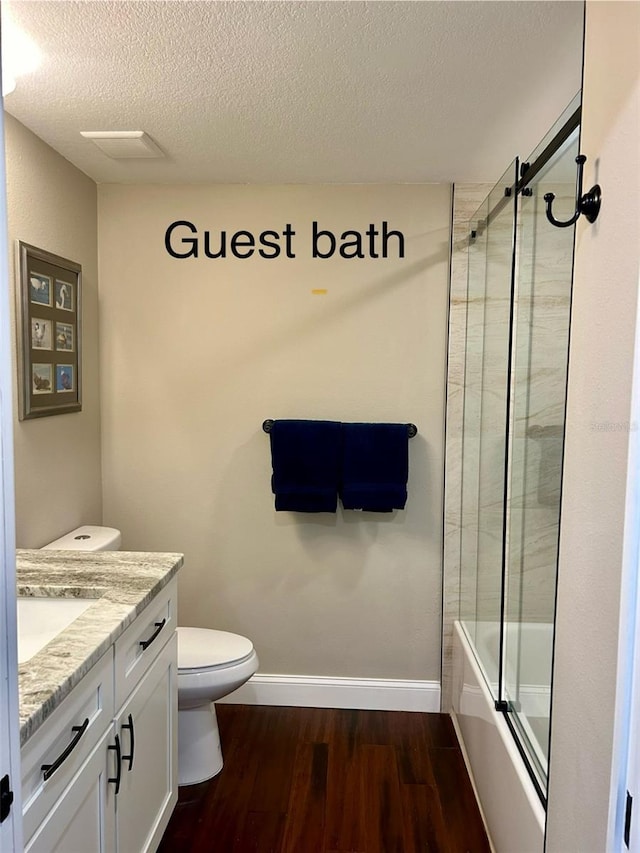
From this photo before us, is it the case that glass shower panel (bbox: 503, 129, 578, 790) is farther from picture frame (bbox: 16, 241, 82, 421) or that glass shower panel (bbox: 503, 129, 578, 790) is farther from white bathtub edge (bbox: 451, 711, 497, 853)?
picture frame (bbox: 16, 241, 82, 421)


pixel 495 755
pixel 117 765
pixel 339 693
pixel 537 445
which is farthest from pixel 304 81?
pixel 339 693

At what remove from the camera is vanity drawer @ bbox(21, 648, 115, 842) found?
1170 mm

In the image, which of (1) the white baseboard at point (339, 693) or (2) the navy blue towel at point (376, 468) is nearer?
(2) the navy blue towel at point (376, 468)

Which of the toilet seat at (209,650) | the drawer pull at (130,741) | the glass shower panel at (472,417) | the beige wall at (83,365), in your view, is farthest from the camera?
the glass shower panel at (472,417)

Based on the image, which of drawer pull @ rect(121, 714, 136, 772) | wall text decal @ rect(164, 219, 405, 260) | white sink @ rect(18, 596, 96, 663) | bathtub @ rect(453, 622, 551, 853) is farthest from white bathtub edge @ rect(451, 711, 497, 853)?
wall text decal @ rect(164, 219, 405, 260)

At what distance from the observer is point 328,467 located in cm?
279

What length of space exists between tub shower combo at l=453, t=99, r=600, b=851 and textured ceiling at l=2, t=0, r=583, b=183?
0.19m

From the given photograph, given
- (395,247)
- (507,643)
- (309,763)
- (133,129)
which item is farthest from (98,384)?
(507,643)

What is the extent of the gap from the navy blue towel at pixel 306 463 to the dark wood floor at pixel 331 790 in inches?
37.2

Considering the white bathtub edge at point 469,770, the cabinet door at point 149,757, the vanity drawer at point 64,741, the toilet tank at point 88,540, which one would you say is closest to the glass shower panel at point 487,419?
the white bathtub edge at point 469,770

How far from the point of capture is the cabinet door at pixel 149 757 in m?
1.67

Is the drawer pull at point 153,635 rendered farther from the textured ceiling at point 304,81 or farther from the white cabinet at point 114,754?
the textured ceiling at point 304,81

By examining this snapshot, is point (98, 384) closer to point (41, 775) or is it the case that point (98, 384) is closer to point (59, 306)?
point (59, 306)

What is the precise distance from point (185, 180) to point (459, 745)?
259 centimetres
